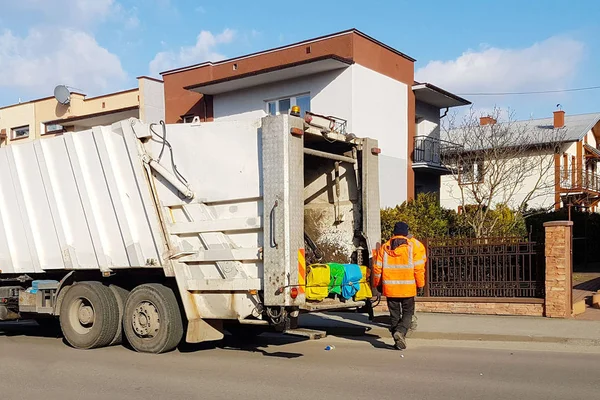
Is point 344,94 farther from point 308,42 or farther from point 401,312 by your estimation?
point 401,312

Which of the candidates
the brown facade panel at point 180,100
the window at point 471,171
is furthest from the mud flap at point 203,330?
the brown facade panel at point 180,100

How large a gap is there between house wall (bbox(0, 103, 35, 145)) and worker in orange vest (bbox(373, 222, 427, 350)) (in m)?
27.4

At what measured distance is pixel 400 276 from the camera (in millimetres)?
8430

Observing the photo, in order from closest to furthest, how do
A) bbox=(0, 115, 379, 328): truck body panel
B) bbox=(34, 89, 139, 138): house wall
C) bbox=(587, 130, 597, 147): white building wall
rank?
bbox=(0, 115, 379, 328): truck body panel, bbox=(34, 89, 139, 138): house wall, bbox=(587, 130, 597, 147): white building wall

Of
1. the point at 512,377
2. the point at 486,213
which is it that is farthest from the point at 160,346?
the point at 486,213

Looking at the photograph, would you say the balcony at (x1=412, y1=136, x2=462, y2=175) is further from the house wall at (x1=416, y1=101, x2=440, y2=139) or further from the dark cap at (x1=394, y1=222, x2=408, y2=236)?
the dark cap at (x1=394, y1=222, x2=408, y2=236)

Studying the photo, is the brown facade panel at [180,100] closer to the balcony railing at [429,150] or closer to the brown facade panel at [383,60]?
the brown facade panel at [383,60]

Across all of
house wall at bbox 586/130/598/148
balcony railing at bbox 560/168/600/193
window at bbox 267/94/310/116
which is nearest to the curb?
window at bbox 267/94/310/116

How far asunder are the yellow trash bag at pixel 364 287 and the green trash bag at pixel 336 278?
0.43 m

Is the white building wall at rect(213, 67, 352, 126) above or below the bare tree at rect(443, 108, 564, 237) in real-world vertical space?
above

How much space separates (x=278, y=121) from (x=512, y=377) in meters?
3.75

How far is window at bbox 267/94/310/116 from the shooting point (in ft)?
70.0

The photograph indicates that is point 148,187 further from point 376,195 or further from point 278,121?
point 376,195

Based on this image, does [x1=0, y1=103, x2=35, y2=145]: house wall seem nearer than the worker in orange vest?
No
